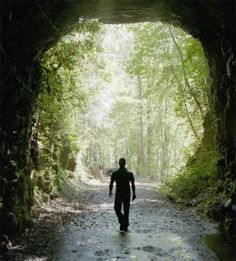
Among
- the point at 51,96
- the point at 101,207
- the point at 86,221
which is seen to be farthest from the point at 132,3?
the point at 101,207

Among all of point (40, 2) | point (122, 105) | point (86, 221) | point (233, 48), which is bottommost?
point (86, 221)

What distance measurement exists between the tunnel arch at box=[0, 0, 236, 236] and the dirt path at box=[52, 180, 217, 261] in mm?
1548

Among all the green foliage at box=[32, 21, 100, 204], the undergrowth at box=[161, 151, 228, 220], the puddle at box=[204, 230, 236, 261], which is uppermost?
the green foliage at box=[32, 21, 100, 204]

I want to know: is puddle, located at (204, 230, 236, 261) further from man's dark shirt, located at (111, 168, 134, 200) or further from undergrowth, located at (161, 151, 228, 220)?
man's dark shirt, located at (111, 168, 134, 200)

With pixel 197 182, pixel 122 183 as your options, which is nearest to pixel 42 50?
pixel 122 183

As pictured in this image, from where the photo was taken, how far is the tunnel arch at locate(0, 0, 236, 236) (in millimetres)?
9703

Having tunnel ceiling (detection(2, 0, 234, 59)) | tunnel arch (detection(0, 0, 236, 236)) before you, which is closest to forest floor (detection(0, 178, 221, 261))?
tunnel arch (detection(0, 0, 236, 236))

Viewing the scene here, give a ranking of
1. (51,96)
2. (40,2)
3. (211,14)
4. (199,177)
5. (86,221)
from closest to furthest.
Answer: (40,2), (211,14), (86,221), (51,96), (199,177)

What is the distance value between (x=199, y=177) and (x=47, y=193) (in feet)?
22.3

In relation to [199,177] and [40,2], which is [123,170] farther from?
[199,177]

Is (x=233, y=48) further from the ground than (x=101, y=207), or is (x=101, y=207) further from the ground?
(x=233, y=48)

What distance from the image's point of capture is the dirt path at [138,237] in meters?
8.23

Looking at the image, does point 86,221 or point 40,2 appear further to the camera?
point 86,221

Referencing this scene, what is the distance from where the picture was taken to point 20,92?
1041 centimetres
